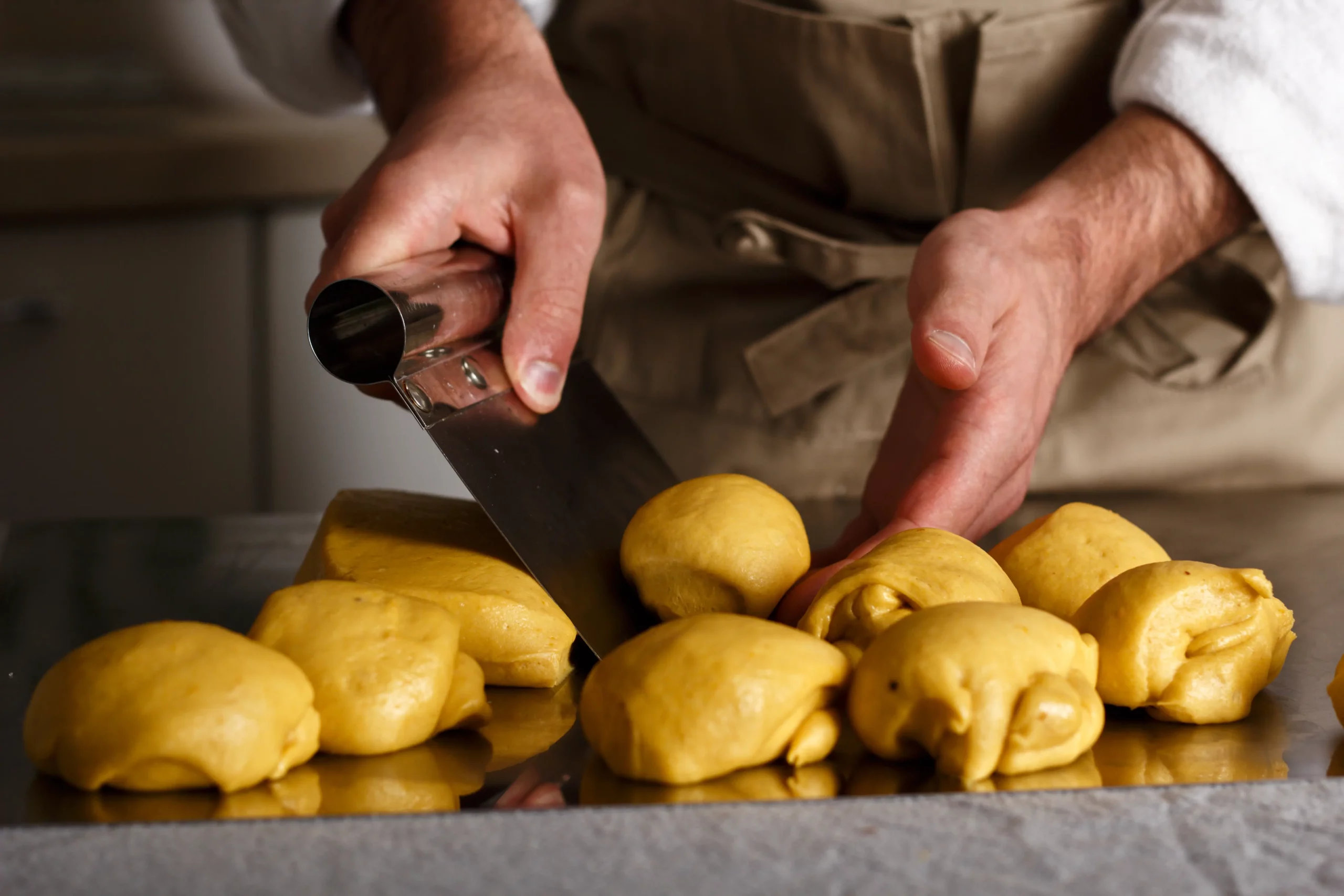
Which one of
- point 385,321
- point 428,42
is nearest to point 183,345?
point 428,42

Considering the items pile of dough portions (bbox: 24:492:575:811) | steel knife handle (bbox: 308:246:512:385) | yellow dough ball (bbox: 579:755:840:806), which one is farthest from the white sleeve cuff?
yellow dough ball (bbox: 579:755:840:806)

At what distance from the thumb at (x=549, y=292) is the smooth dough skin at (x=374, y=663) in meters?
0.30

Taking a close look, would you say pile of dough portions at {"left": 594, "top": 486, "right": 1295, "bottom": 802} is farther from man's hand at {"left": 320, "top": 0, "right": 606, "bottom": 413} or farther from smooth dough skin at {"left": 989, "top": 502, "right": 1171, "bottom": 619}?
man's hand at {"left": 320, "top": 0, "right": 606, "bottom": 413}

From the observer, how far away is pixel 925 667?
2.20ft

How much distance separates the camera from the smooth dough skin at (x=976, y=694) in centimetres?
66

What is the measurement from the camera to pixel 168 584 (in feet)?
3.92

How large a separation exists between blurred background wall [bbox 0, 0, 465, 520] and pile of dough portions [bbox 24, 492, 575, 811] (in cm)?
172

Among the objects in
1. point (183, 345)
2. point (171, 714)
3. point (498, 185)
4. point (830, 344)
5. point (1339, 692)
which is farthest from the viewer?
point (183, 345)

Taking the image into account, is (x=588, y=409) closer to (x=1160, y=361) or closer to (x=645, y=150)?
(x=645, y=150)

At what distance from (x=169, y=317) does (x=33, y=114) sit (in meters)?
0.91

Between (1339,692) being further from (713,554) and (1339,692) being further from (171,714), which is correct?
(171,714)

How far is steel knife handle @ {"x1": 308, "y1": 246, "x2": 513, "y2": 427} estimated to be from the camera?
2.96 ft

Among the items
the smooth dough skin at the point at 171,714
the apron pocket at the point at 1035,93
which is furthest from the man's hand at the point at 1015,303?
the smooth dough skin at the point at 171,714

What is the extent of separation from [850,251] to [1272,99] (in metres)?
0.45
